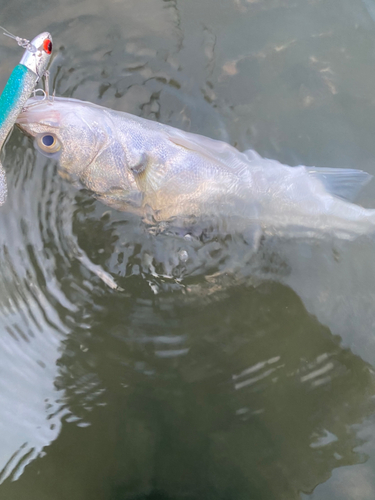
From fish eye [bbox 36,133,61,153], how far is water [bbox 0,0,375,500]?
0.61m

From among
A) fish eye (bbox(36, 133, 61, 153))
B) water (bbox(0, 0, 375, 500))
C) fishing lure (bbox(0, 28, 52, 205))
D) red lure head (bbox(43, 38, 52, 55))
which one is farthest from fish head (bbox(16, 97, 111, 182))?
water (bbox(0, 0, 375, 500))

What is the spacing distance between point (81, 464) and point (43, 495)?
0.31 metres

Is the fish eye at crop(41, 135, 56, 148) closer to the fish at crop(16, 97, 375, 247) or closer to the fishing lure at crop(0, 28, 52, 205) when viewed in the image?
the fish at crop(16, 97, 375, 247)

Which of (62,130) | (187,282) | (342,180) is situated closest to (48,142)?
(62,130)

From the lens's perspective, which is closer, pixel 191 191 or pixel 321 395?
pixel 191 191

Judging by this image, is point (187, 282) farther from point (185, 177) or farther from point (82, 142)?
point (82, 142)

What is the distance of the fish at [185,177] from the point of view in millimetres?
2127

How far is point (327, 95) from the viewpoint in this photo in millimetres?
2848

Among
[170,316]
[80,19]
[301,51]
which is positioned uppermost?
[80,19]

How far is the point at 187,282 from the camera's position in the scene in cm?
278

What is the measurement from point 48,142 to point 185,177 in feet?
2.72

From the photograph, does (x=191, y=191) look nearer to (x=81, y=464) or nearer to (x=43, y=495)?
(x=81, y=464)

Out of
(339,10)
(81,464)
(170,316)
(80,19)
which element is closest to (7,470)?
(81,464)

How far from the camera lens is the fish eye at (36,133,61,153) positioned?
210 cm
